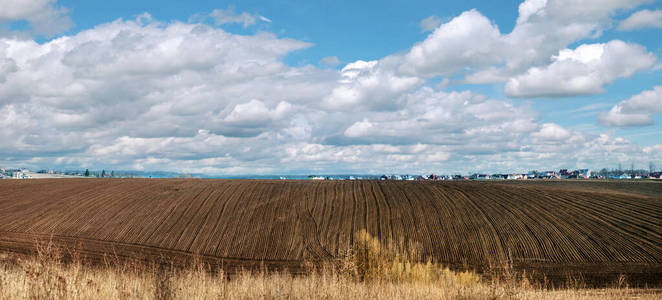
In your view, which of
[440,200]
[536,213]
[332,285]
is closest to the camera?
[332,285]

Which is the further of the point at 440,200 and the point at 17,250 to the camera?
the point at 440,200

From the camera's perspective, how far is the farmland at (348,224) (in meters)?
33.9

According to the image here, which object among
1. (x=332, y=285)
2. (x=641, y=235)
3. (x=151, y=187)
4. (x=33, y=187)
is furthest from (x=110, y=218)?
(x=641, y=235)

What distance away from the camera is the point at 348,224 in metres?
40.4

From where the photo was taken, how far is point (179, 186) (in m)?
58.8

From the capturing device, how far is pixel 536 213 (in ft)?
140

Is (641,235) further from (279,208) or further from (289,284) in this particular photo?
(289,284)

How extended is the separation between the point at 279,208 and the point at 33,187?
36.2m

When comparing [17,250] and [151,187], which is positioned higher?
[151,187]

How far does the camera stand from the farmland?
33875 mm

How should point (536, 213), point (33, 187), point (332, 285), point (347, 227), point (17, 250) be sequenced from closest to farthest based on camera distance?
1. point (332, 285)
2. point (17, 250)
3. point (347, 227)
4. point (536, 213)
5. point (33, 187)

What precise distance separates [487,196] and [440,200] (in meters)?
4.92

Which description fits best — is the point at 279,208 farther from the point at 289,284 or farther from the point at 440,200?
the point at 289,284

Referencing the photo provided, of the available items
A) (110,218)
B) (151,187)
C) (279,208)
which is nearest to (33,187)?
(151,187)
